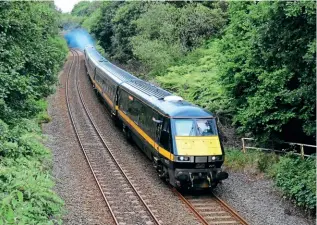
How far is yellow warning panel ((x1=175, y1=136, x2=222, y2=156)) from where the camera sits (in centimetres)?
1453

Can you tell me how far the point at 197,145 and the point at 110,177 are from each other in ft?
12.9

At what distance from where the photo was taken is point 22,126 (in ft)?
59.3

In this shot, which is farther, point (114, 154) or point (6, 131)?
point (114, 154)

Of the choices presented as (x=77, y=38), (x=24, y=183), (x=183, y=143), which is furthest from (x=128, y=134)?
(x=77, y=38)

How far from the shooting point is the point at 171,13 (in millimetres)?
40406

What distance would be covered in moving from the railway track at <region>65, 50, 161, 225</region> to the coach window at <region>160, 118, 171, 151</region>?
1816 millimetres

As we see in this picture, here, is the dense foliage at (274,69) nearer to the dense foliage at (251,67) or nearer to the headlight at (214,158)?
the dense foliage at (251,67)

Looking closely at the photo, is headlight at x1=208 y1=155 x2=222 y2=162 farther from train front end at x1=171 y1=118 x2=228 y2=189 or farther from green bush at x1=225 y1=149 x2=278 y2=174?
green bush at x1=225 y1=149 x2=278 y2=174

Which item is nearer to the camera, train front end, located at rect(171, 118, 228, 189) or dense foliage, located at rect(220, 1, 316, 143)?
dense foliage, located at rect(220, 1, 316, 143)

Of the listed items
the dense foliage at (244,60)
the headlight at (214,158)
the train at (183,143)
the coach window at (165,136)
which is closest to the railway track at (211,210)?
the train at (183,143)

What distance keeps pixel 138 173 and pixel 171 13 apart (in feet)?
84.5

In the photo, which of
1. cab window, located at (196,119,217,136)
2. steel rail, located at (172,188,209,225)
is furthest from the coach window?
steel rail, located at (172,188,209,225)

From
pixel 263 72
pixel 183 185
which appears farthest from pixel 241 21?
pixel 183 185

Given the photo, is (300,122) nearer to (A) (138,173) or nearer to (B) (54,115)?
(A) (138,173)
